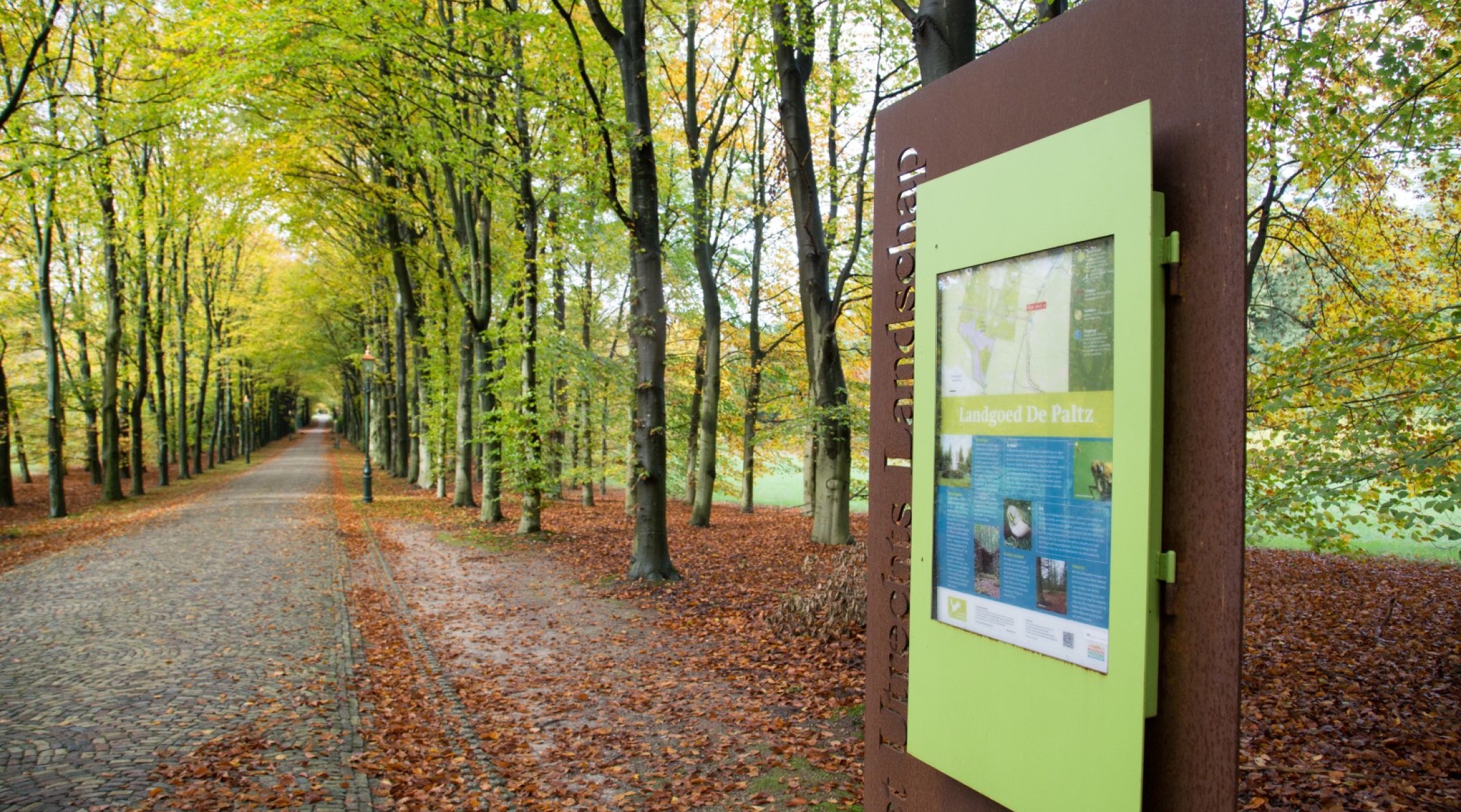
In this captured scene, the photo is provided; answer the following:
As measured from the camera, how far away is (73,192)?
15750 mm

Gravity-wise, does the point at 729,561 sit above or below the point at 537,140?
below

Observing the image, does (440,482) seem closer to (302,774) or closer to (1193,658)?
(302,774)

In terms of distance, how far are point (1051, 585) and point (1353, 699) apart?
5.15 metres

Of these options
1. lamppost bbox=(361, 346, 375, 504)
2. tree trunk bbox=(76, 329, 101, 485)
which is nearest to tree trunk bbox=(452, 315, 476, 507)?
lamppost bbox=(361, 346, 375, 504)

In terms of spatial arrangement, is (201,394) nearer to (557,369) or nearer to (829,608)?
(557,369)

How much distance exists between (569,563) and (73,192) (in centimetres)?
1351

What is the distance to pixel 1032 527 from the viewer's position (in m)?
2.49

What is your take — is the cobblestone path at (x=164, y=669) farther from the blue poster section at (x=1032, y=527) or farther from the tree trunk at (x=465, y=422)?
the tree trunk at (x=465, y=422)

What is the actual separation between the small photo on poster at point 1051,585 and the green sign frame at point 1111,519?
0.54ft

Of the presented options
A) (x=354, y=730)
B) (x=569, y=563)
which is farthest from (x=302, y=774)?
(x=569, y=563)

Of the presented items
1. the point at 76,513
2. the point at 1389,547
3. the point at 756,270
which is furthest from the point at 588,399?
the point at 1389,547

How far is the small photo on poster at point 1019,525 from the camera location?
250cm

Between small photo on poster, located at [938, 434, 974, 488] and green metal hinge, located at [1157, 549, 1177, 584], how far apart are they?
717 mm

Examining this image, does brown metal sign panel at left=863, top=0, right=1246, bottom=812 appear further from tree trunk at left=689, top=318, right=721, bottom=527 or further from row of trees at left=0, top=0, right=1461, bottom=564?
tree trunk at left=689, top=318, right=721, bottom=527
